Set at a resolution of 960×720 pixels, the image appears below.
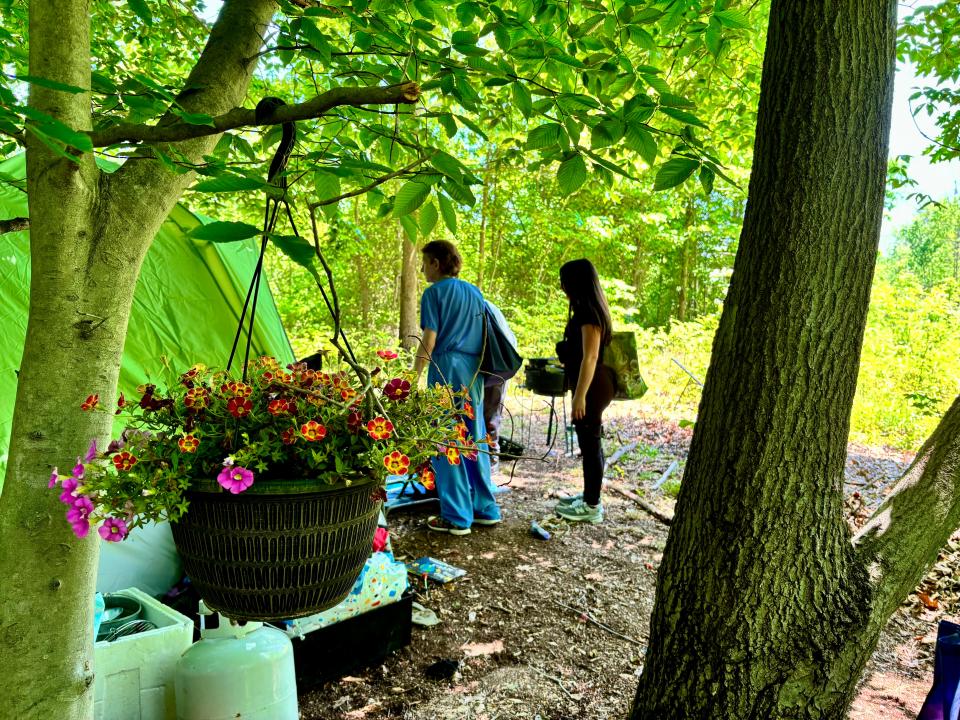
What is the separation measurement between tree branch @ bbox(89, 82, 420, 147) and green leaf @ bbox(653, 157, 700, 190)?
652mm

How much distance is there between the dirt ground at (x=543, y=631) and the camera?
7.54ft

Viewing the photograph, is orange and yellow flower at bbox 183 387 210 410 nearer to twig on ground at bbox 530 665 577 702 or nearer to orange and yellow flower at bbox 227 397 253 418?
orange and yellow flower at bbox 227 397 253 418

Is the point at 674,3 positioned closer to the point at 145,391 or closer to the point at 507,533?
the point at 145,391

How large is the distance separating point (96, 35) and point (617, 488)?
4826 mm

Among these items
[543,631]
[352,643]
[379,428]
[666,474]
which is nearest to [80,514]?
[379,428]

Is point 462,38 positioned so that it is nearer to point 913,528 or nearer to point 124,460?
point 124,460

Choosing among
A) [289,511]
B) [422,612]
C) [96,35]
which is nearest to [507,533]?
[422,612]

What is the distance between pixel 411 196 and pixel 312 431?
0.52m

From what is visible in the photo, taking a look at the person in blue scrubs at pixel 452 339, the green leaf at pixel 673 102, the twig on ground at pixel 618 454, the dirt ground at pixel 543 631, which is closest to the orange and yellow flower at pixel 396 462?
the green leaf at pixel 673 102

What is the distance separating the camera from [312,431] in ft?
3.64

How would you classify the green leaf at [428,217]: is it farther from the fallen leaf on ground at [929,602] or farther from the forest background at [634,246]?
the fallen leaf on ground at [929,602]

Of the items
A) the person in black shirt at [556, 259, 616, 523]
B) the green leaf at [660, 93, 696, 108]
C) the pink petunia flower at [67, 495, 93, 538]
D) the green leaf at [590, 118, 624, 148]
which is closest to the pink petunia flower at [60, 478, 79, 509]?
the pink petunia flower at [67, 495, 93, 538]

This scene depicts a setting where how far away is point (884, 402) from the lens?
8273mm

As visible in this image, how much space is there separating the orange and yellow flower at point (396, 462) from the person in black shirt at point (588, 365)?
2.69 meters
